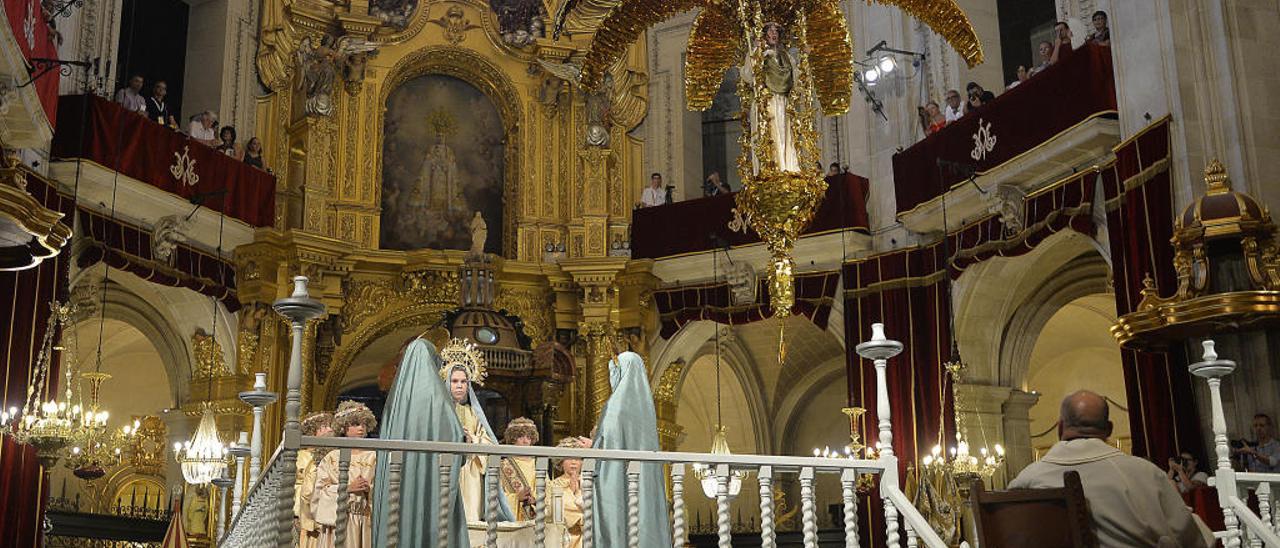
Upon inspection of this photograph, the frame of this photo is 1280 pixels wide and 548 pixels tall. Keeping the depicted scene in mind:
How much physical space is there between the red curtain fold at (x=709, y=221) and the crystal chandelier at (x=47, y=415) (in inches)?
301

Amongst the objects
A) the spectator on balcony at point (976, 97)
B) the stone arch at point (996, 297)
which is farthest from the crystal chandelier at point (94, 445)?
the spectator on balcony at point (976, 97)

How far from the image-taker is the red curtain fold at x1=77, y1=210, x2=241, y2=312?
13.9 m

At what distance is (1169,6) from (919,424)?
592 centimetres

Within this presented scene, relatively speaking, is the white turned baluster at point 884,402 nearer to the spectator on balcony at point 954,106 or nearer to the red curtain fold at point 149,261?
the spectator on balcony at point 954,106

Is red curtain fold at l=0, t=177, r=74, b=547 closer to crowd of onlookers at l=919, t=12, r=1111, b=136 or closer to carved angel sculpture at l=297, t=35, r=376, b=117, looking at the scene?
carved angel sculpture at l=297, t=35, r=376, b=117

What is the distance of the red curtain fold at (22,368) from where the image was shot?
12047mm

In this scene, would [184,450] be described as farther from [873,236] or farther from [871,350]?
[871,350]

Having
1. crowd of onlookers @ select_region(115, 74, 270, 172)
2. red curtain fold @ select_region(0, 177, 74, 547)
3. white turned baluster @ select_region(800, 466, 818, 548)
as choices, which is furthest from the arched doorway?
red curtain fold @ select_region(0, 177, 74, 547)

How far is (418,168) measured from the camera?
724 inches

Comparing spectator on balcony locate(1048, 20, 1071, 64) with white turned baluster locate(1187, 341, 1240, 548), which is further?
spectator on balcony locate(1048, 20, 1071, 64)

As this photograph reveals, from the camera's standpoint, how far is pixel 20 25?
10203 mm

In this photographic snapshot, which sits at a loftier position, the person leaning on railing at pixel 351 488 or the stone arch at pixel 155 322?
the stone arch at pixel 155 322

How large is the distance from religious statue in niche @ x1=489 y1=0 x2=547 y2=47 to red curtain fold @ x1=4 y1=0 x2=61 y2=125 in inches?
295

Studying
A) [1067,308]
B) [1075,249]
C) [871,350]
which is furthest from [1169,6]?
[1067,308]
